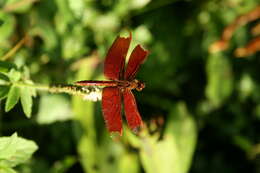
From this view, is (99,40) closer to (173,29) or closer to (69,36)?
(69,36)

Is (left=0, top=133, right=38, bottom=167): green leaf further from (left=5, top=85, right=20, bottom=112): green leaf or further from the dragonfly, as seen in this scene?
the dragonfly

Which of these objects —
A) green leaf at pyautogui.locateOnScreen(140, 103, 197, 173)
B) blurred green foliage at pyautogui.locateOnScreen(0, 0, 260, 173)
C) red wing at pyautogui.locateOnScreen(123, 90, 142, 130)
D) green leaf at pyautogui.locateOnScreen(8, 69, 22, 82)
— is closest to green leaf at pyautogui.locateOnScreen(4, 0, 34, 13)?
blurred green foliage at pyautogui.locateOnScreen(0, 0, 260, 173)

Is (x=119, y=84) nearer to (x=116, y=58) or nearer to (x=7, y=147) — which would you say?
(x=116, y=58)

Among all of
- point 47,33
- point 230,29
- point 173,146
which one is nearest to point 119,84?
point 47,33

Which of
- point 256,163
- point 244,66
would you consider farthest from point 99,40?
point 256,163

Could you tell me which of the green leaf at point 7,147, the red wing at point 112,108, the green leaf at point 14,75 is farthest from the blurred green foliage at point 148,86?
the red wing at point 112,108

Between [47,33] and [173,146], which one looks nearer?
[47,33]
